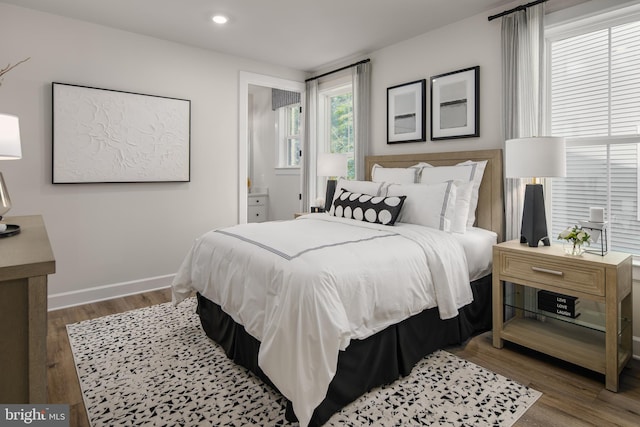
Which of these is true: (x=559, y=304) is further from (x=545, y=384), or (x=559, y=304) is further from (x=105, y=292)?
(x=105, y=292)

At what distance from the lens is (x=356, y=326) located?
72.9 inches

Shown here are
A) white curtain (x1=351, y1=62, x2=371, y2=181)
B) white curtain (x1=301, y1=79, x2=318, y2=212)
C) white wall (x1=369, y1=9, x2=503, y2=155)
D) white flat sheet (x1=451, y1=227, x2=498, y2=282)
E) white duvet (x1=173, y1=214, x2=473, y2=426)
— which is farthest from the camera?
white curtain (x1=301, y1=79, x2=318, y2=212)

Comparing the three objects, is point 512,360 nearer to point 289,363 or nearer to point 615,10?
point 289,363

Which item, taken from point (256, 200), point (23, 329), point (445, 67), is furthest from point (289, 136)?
point (23, 329)

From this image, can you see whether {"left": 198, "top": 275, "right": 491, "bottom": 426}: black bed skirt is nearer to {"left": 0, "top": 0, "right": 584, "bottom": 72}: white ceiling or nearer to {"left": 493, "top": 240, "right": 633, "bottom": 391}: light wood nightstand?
{"left": 493, "top": 240, "right": 633, "bottom": 391}: light wood nightstand

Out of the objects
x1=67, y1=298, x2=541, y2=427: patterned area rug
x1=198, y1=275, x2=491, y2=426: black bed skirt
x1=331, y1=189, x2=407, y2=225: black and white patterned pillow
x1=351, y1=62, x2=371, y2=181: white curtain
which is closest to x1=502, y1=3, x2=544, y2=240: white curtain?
x1=198, y1=275, x2=491, y2=426: black bed skirt

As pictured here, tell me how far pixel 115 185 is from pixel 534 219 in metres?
3.68

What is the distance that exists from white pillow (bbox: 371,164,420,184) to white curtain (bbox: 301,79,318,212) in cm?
143

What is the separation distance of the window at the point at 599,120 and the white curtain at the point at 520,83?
16 centimetres

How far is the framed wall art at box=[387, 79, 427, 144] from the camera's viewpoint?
3.66 meters

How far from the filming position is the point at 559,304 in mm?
2357

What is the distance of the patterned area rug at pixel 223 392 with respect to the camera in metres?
1.80

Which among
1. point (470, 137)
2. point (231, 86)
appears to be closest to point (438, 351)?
point (470, 137)

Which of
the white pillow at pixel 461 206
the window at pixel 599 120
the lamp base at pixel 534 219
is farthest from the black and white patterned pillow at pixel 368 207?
the window at pixel 599 120
